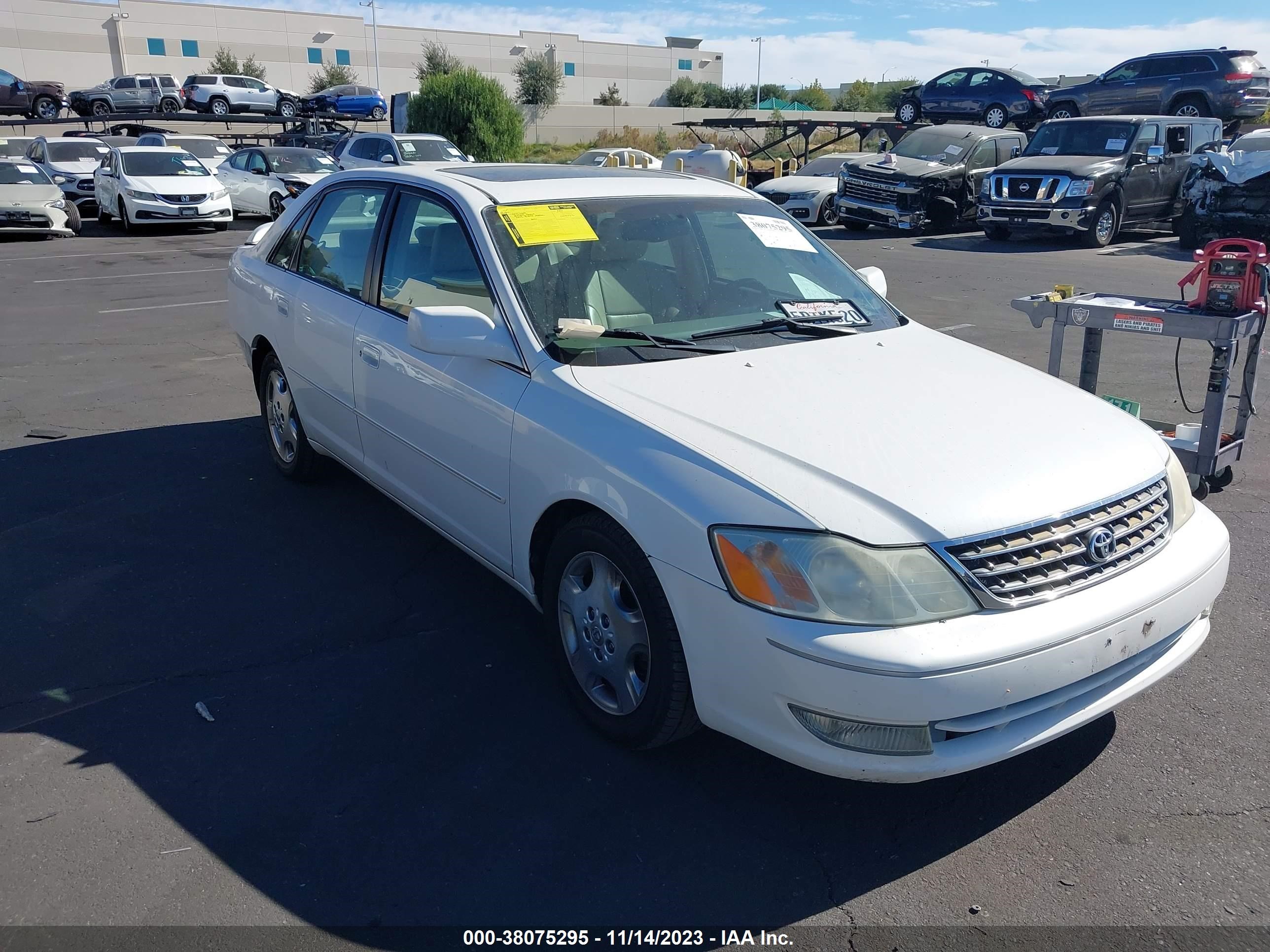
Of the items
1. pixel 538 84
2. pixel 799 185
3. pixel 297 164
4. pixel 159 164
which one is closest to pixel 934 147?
pixel 799 185

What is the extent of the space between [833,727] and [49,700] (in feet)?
8.87

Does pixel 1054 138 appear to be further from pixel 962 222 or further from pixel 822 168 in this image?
pixel 822 168

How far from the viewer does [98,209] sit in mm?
22406

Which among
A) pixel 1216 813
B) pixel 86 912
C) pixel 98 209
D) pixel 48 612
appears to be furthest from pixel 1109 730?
pixel 98 209

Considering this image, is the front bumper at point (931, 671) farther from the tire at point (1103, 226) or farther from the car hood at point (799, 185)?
the car hood at point (799, 185)

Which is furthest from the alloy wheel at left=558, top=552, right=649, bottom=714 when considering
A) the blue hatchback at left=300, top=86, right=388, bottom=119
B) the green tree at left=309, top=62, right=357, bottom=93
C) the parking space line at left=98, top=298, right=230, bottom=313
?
the green tree at left=309, top=62, right=357, bottom=93

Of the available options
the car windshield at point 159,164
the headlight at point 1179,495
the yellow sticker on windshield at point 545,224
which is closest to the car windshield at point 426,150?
the car windshield at point 159,164

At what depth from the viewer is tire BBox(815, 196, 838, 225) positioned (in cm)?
2089

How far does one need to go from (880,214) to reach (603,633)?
Result: 17398 millimetres

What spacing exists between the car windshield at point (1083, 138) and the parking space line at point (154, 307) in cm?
1372

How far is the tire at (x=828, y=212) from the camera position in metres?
20.9

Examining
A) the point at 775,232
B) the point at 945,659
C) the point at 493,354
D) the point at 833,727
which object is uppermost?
the point at 775,232

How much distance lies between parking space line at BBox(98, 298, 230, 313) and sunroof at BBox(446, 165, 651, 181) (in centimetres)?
848

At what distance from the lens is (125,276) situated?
14.8m
